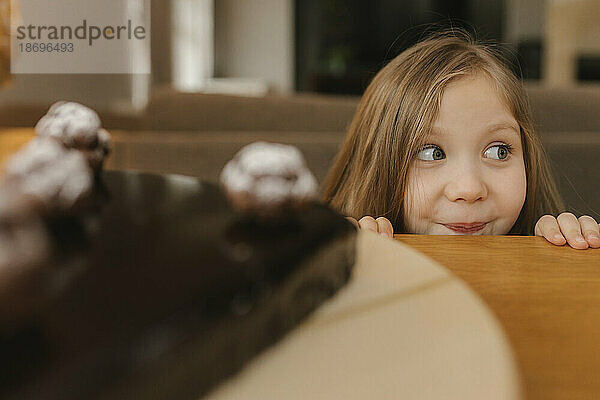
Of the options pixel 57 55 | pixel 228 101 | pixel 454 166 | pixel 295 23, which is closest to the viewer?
pixel 454 166

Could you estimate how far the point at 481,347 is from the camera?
0.29 metres

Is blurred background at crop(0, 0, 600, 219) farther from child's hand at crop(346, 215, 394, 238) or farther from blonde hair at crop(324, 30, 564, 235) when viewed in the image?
child's hand at crop(346, 215, 394, 238)

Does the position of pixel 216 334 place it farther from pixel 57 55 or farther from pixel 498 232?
pixel 57 55

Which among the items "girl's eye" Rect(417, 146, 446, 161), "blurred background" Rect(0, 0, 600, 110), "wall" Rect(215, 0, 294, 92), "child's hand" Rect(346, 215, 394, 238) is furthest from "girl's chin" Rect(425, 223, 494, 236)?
"wall" Rect(215, 0, 294, 92)

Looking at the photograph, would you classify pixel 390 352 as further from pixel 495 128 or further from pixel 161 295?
pixel 495 128

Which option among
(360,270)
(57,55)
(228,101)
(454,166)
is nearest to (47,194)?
(360,270)

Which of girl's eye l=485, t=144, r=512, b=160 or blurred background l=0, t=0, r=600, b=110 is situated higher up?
blurred background l=0, t=0, r=600, b=110

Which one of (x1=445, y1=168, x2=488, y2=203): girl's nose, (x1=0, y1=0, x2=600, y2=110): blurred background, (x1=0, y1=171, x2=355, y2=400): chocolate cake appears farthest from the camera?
(x1=0, y1=0, x2=600, y2=110): blurred background

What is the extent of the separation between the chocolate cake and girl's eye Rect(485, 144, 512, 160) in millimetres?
662

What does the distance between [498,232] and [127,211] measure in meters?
0.78

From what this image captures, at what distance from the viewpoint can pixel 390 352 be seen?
290 millimetres

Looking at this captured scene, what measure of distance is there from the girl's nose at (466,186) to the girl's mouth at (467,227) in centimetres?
5

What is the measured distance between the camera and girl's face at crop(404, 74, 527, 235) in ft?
3.22

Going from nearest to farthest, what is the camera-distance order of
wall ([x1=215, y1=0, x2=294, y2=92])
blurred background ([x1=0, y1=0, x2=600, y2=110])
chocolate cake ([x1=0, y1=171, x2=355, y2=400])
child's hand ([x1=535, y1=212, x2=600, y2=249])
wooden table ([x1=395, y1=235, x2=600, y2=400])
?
chocolate cake ([x1=0, y1=171, x2=355, y2=400]) < wooden table ([x1=395, y1=235, x2=600, y2=400]) < child's hand ([x1=535, y1=212, x2=600, y2=249]) < blurred background ([x1=0, y1=0, x2=600, y2=110]) < wall ([x1=215, y1=0, x2=294, y2=92])
